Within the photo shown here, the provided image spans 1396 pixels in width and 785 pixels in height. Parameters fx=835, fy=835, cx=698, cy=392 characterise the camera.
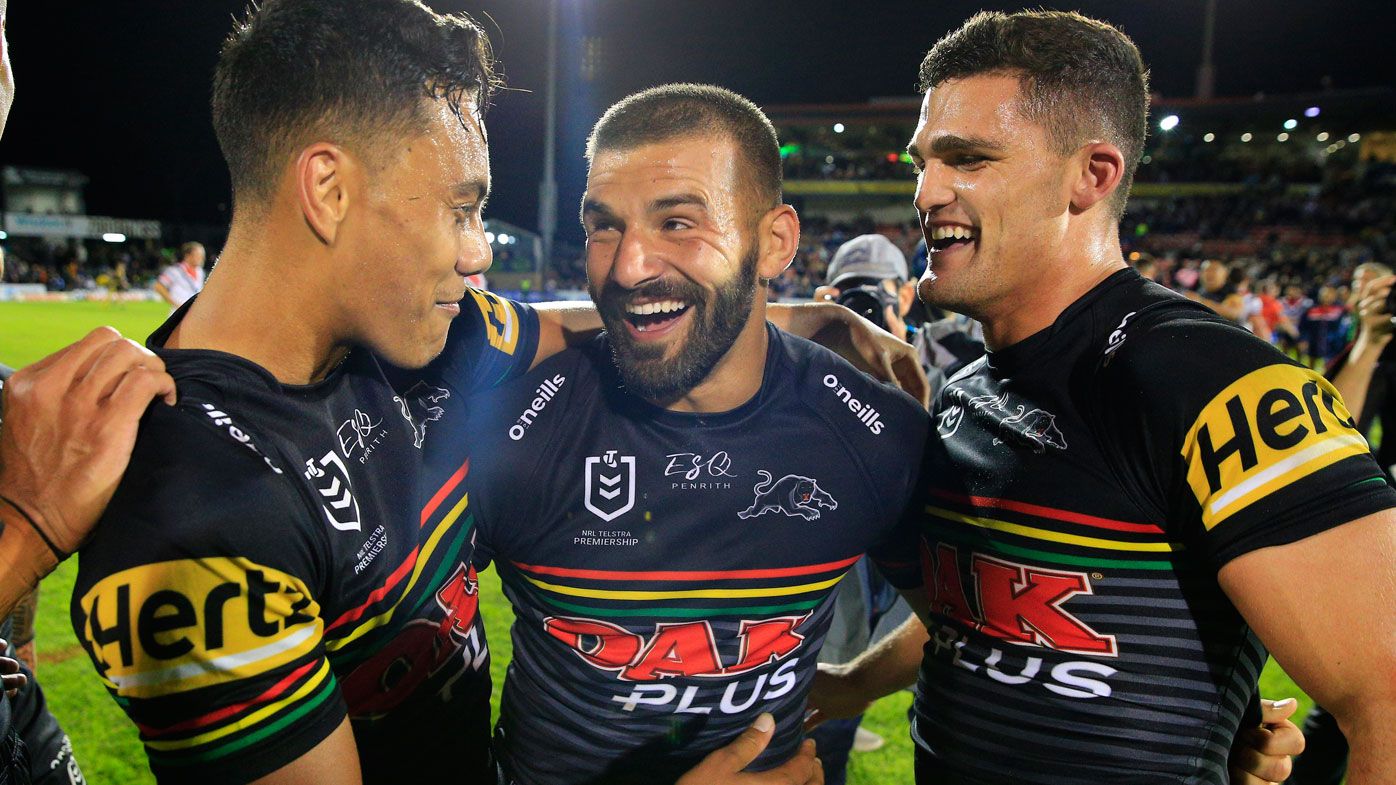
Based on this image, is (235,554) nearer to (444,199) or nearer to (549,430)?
(444,199)

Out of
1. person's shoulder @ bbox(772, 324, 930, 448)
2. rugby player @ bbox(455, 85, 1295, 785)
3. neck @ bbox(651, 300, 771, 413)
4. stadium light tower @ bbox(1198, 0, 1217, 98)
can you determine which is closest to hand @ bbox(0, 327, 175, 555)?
rugby player @ bbox(455, 85, 1295, 785)

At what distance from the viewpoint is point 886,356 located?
2.83m

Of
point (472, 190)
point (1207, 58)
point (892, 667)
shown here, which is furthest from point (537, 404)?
point (1207, 58)

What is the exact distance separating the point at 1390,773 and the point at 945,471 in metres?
0.93

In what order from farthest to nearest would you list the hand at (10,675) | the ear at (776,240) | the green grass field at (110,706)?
the green grass field at (110,706) < the ear at (776,240) < the hand at (10,675)

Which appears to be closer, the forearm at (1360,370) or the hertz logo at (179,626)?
the hertz logo at (179,626)

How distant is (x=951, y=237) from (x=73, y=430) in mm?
1843

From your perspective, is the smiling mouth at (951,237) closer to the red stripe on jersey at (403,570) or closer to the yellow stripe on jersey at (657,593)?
the yellow stripe on jersey at (657,593)

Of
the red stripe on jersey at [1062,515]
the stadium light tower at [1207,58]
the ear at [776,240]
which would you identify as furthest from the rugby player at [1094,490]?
the stadium light tower at [1207,58]

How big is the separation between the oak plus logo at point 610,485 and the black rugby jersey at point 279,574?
289 mm

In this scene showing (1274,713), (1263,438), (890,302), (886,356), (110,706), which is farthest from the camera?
(890,302)

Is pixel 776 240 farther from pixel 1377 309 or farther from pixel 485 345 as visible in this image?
pixel 1377 309

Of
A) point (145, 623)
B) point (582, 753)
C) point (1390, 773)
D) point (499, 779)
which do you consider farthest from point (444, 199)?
point (1390, 773)

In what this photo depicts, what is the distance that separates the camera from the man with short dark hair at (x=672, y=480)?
189 centimetres
